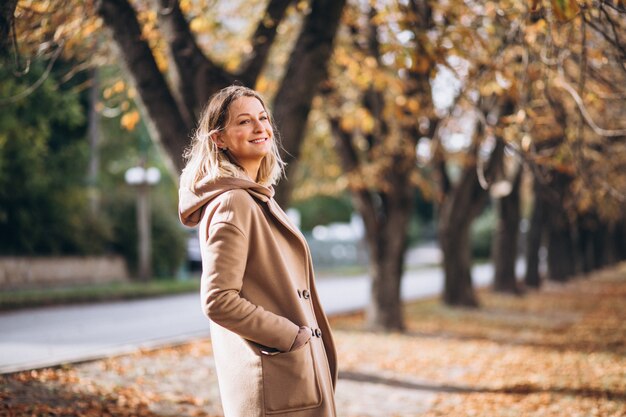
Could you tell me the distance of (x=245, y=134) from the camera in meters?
3.04

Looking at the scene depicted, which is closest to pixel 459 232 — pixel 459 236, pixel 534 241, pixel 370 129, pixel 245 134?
pixel 459 236

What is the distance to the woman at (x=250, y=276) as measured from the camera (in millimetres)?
2719

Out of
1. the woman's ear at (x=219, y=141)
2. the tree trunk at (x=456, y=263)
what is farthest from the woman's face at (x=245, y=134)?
the tree trunk at (x=456, y=263)

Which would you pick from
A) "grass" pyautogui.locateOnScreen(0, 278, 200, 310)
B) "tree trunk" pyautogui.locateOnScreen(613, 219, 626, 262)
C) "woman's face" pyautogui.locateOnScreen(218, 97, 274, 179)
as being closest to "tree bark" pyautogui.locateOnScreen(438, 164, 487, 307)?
"grass" pyautogui.locateOnScreen(0, 278, 200, 310)

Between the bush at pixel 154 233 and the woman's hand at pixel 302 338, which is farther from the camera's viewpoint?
the bush at pixel 154 233

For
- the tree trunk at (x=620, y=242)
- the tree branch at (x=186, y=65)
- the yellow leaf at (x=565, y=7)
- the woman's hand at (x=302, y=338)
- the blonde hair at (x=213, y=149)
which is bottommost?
the tree trunk at (x=620, y=242)

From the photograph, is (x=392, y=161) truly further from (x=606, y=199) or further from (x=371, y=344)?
(x=606, y=199)

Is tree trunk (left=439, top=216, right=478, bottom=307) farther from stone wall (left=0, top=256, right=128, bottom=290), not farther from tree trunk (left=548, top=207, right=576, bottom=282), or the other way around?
stone wall (left=0, top=256, right=128, bottom=290)

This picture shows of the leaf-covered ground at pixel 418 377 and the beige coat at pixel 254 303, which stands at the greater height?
the beige coat at pixel 254 303

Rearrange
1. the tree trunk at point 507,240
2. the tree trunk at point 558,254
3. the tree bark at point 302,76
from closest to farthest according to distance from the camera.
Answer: the tree bark at point 302,76
the tree trunk at point 507,240
the tree trunk at point 558,254

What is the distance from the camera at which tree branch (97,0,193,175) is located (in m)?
6.05

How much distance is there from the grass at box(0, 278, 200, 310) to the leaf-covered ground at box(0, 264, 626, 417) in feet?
20.7

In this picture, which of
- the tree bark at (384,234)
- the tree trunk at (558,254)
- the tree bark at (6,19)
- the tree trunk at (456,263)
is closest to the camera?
the tree bark at (6,19)

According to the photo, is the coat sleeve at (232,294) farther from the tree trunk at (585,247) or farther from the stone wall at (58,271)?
the tree trunk at (585,247)
